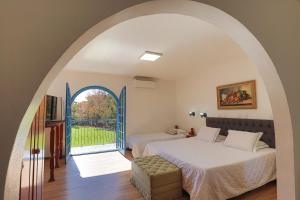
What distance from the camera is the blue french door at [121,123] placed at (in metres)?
4.81

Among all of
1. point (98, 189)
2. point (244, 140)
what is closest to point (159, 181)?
point (98, 189)

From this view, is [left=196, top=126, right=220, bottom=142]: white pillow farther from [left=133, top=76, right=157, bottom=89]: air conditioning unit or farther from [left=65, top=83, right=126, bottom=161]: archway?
[left=133, top=76, right=157, bottom=89]: air conditioning unit

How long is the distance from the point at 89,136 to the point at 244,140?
518 centimetres

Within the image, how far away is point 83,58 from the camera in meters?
3.71

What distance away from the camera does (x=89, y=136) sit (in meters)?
6.26

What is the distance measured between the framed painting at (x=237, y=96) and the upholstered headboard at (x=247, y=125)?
309mm

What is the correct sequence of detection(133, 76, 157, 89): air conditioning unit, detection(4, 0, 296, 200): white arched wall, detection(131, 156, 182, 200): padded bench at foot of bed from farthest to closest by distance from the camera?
detection(133, 76, 157, 89): air conditioning unit → detection(131, 156, 182, 200): padded bench at foot of bed → detection(4, 0, 296, 200): white arched wall

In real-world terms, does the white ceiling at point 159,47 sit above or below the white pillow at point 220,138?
above

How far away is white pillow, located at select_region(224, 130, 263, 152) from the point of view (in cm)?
287

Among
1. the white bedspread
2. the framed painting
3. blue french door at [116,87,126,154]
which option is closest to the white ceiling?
the framed painting

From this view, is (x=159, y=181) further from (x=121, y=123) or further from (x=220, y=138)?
(x=121, y=123)

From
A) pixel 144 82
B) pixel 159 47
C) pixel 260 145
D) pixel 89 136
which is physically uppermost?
pixel 159 47

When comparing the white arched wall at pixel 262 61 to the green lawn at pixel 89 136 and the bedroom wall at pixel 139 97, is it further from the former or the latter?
the green lawn at pixel 89 136

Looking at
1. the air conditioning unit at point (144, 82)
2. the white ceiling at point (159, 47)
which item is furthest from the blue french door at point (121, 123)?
the white ceiling at point (159, 47)
